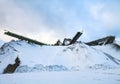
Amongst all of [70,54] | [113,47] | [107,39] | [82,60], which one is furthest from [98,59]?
[107,39]

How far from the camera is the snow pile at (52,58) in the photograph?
8558mm

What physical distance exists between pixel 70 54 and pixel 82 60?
0.72 metres

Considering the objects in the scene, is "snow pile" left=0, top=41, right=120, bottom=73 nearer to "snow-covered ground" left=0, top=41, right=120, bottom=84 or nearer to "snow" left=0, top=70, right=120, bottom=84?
"snow-covered ground" left=0, top=41, right=120, bottom=84

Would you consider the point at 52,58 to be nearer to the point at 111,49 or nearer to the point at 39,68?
the point at 39,68

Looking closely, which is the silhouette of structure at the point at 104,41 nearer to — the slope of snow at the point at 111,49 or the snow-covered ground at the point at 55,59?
the slope of snow at the point at 111,49

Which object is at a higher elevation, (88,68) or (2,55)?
(2,55)

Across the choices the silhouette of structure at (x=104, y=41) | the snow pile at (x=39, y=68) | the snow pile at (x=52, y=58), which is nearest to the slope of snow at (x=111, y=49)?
the snow pile at (x=52, y=58)

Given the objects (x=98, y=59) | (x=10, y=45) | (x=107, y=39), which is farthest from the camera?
(x=107, y=39)

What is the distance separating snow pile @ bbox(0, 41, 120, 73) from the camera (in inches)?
337

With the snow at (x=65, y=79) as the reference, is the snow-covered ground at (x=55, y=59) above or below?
above

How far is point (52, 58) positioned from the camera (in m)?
9.22

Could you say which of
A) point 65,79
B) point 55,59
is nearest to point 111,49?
point 55,59

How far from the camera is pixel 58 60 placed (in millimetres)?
9070

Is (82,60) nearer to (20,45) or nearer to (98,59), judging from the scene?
(98,59)
